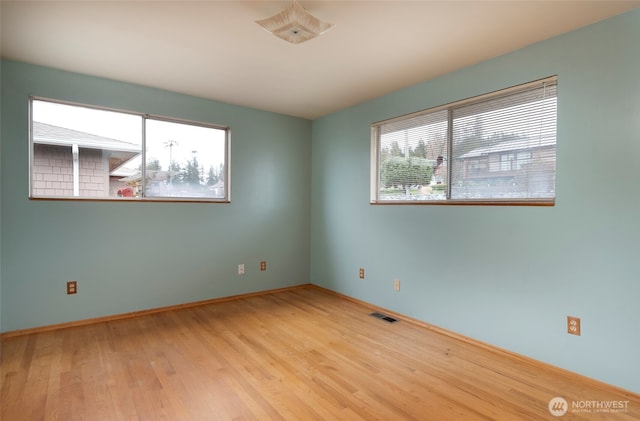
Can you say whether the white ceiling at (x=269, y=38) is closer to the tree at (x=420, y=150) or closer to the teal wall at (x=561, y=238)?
the teal wall at (x=561, y=238)

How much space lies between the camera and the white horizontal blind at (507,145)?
2326 mm

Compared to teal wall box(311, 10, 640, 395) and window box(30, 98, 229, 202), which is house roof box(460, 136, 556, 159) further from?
window box(30, 98, 229, 202)

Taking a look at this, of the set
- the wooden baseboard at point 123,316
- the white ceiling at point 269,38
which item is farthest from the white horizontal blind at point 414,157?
the wooden baseboard at point 123,316

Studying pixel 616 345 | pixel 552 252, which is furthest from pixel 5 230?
pixel 616 345

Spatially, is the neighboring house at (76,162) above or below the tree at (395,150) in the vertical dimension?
below

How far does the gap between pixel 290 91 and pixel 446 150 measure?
177 cm

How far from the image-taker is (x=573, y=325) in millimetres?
2158

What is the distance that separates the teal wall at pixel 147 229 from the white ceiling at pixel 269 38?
1.03 ft

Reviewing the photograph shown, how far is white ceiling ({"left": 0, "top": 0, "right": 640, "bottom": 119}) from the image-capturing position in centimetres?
196

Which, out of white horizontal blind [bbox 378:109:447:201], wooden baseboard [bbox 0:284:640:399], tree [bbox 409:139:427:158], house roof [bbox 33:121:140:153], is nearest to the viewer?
wooden baseboard [bbox 0:284:640:399]

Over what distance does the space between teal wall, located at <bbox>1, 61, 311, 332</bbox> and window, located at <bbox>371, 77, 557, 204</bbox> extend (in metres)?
1.47

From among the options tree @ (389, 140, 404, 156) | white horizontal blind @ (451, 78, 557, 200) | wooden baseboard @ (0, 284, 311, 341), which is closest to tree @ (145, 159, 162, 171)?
wooden baseboard @ (0, 284, 311, 341)

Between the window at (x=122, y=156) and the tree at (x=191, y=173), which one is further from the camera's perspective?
the tree at (x=191, y=173)

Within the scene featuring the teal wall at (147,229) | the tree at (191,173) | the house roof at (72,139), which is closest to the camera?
the teal wall at (147,229)
